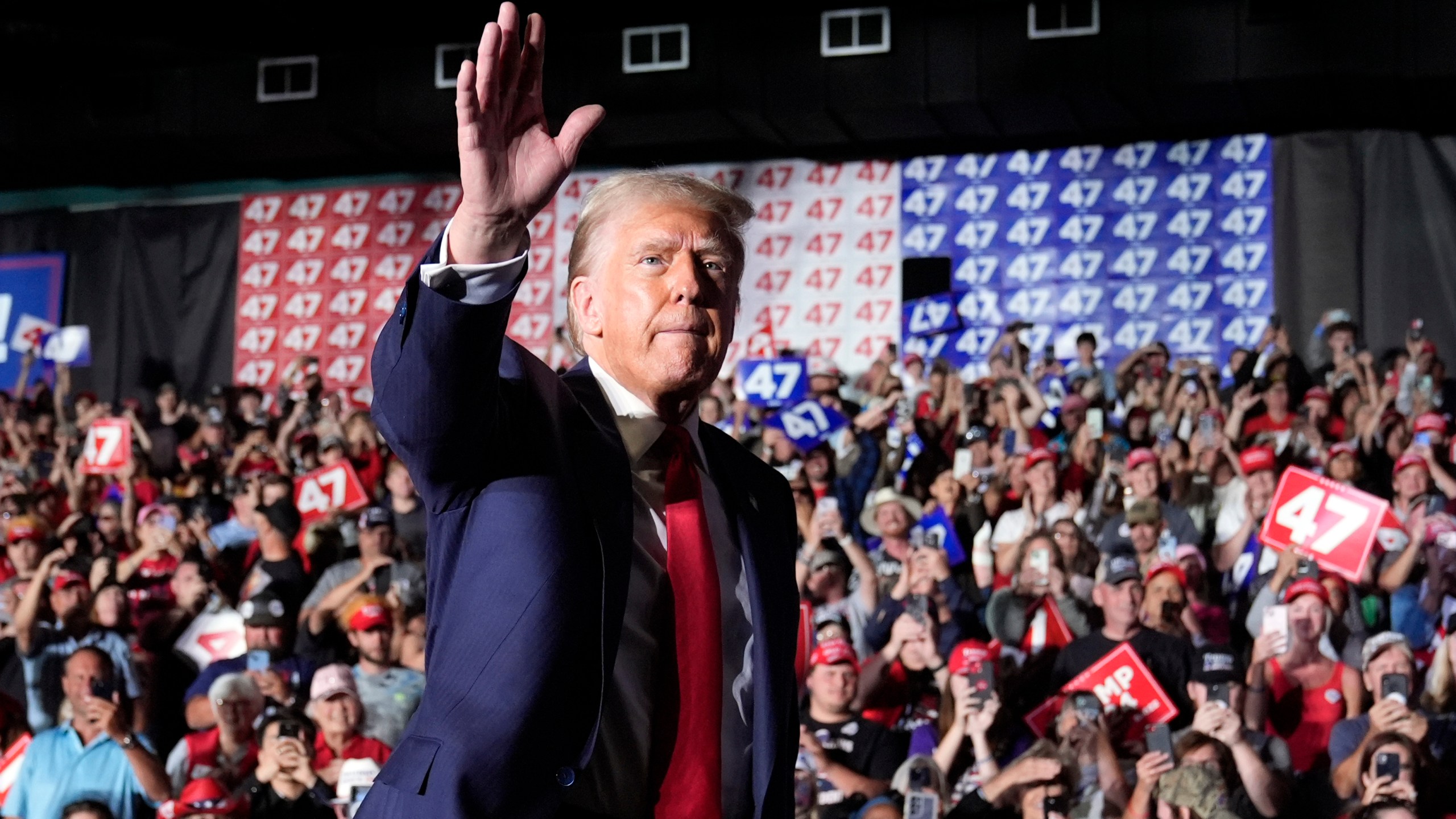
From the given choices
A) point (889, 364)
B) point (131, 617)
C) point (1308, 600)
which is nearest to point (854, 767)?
point (1308, 600)

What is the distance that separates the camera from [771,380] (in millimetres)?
8977

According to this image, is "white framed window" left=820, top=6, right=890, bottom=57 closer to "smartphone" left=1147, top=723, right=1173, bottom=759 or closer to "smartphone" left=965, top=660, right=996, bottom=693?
"smartphone" left=965, top=660, right=996, bottom=693

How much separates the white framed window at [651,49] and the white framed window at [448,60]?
3.31 feet

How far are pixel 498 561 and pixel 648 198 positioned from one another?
403mm

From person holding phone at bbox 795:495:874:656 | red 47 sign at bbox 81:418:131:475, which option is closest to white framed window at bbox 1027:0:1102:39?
person holding phone at bbox 795:495:874:656

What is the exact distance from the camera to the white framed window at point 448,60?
37.0 ft

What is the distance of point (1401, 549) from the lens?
A: 6082 mm

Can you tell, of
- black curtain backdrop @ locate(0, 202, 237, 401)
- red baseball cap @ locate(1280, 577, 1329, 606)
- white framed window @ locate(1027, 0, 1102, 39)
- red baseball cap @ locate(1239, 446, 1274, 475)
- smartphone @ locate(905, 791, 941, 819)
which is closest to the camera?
smartphone @ locate(905, 791, 941, 819)

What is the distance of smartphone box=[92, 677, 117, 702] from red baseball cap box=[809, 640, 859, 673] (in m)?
2.35

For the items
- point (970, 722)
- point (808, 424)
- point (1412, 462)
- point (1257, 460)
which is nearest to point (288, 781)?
point (970, 722)

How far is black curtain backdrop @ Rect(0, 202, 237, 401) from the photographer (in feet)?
45.1

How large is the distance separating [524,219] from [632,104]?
32.4 feet

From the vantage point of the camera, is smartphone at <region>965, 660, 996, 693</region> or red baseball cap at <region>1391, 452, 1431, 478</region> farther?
red baseball cap at <region>1391, 452, 1431, 478</region>

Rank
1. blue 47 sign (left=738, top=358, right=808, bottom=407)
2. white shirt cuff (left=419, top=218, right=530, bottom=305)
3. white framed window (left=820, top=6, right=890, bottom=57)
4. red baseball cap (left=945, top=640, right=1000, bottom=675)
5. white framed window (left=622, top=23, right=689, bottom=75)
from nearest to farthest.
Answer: white shirt cuff (left=419, top=218, right=530, bottom=305), red baseball cap (left=945, top=640, right=1000, bottom=675), blue 47 sign (left=738, top=358, right=808, bottom=407), white framed window (left=820, top=6, right=890, bottom=57), white framed window (left=622, top=23, right=689, bottom=75)
